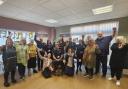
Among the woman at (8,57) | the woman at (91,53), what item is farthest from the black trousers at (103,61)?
the woman at (8,57)

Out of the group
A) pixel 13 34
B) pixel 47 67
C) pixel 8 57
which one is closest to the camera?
pixel 8 57

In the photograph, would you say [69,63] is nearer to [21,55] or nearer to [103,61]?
[103,61]

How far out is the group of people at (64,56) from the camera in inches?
111

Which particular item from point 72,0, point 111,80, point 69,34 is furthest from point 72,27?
point 111,80

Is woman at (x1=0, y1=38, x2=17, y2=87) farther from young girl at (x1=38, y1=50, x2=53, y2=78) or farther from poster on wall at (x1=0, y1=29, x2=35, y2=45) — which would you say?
poster on wall at (x1=0, y1=29, x2=35, y2=45)

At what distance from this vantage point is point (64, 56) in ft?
12.7

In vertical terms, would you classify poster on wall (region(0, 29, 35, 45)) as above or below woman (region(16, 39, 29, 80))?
above

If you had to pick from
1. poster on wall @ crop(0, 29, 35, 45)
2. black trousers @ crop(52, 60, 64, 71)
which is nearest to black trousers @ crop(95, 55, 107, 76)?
black trousers @ crop(52, 60, 64, 71)

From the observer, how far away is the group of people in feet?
9.25

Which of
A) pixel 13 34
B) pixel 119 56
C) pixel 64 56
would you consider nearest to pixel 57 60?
pixel 64 56

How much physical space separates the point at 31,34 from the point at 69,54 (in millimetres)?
3196

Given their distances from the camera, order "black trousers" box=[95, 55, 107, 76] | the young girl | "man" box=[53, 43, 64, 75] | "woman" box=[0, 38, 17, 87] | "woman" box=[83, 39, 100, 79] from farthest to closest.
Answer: "man" box=[53, 43, 64, 75]
the young girl
"black trousers" box=[95, 55, 107, 76]
"woman" box=[83, 39, 100, 79]
"woman" box=[0, 38, 17, 87]

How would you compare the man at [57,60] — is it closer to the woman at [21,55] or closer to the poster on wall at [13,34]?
the woman at [21,55]

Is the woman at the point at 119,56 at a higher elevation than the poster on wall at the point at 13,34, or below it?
below
